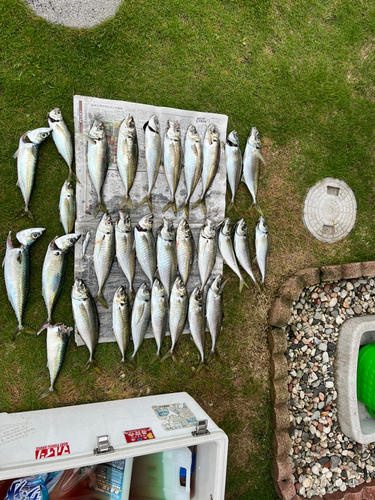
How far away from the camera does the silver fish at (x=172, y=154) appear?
3004 millimetres

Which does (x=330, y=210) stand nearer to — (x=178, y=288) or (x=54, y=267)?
(x=178, y=288)

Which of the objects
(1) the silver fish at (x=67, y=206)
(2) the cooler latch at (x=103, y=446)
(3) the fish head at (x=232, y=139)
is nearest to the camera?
(2) the cooler latch at (x=103, y=446)

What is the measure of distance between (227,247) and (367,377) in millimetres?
2065

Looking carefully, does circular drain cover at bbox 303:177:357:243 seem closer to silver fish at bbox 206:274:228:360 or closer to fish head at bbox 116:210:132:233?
silver fish at bbox 206:274:228:360

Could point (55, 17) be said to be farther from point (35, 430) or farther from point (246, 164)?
point (35, 430)

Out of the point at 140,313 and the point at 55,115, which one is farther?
the point at 140,313

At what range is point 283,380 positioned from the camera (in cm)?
342

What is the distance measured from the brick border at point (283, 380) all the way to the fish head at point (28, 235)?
2.46 m

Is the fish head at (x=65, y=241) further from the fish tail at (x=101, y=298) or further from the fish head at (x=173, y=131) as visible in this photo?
the fish head at (x=173, y=131)

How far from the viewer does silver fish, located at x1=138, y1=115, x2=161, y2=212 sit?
295 centimetres

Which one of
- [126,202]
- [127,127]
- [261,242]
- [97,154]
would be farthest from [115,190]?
[261,242]

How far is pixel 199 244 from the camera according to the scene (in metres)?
3.16

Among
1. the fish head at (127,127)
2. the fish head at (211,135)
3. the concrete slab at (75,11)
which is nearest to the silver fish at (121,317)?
the fish head at (127,127)

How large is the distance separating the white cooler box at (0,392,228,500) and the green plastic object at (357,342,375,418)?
6.46 feet
